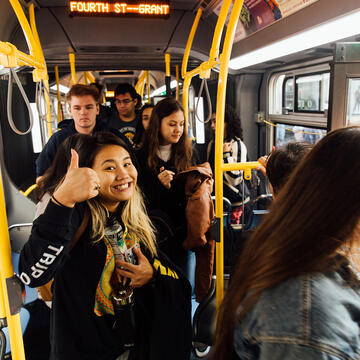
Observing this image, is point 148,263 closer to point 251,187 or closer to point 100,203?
point 100,203

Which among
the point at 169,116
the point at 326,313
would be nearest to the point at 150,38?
the point at 169,116

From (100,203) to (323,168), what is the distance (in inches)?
36.9

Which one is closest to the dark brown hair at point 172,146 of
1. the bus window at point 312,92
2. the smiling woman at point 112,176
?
the smiling woman at point 112,176

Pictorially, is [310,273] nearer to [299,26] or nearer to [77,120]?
[77,120]

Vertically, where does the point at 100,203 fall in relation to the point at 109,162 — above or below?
below

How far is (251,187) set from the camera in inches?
167

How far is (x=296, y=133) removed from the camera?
424 centimetres

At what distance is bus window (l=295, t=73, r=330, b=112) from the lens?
11.7 feet

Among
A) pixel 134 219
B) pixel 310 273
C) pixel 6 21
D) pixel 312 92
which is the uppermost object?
pixel 6 21

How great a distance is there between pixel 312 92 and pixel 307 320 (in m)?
3.65

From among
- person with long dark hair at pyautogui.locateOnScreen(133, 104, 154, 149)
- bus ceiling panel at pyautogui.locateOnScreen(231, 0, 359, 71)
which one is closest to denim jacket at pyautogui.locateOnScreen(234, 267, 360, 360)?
bus ceiling panel at pyautogui.locateOnScreen(231, 0, 359, 71)

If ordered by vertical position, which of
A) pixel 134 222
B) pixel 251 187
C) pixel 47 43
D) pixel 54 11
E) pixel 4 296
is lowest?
pixel 251 187

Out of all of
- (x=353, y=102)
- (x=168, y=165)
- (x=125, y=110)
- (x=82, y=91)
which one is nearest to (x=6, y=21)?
(x=125, y=110)

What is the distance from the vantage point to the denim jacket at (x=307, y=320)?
0.63m
